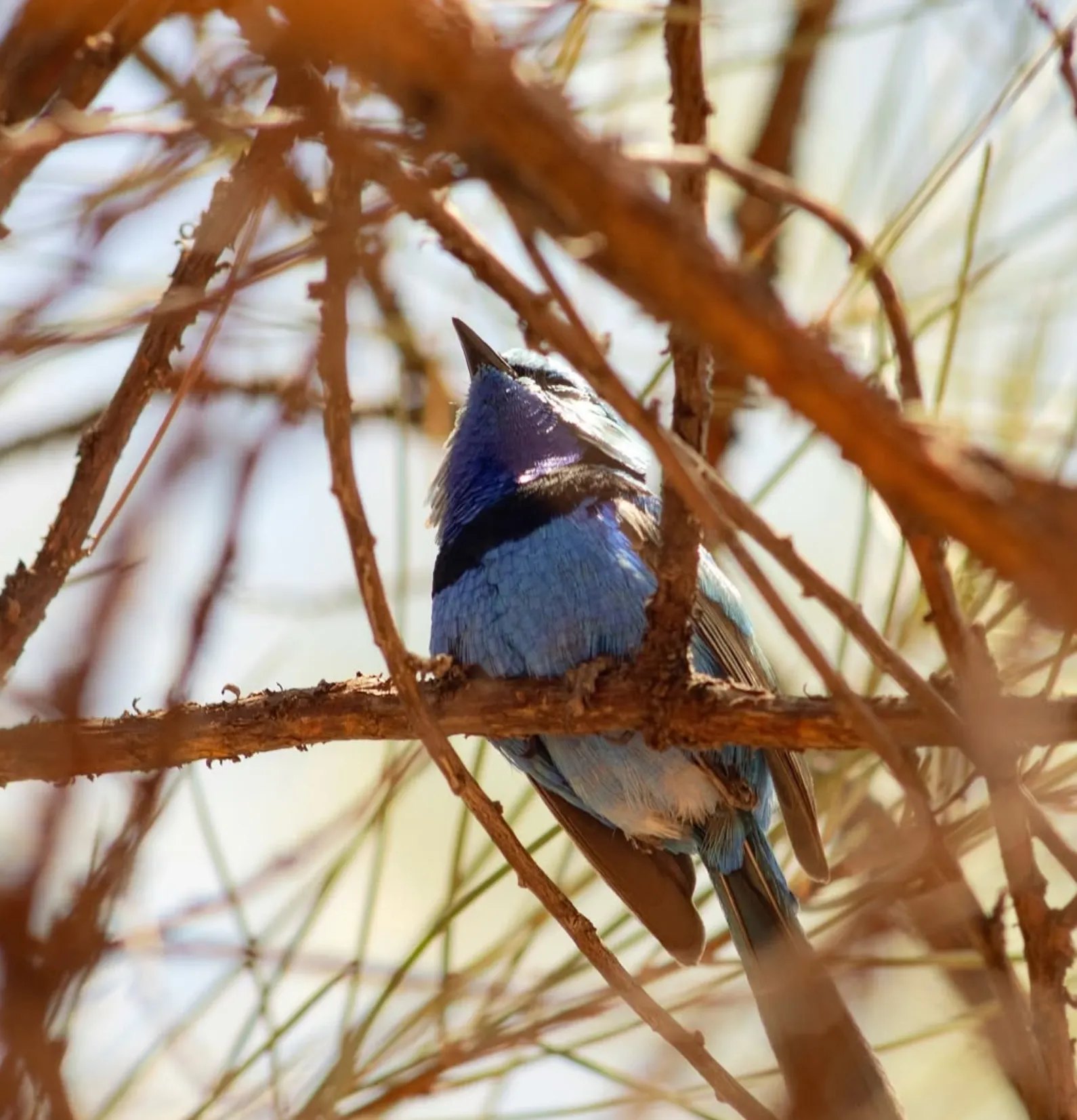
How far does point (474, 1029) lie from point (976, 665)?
1.45 m

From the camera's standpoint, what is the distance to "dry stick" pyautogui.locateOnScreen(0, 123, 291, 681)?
9.23ft

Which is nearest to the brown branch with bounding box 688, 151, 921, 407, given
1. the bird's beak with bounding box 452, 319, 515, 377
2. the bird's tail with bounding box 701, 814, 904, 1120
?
the bird's tail with bounding box 701, 814, 904, 1120

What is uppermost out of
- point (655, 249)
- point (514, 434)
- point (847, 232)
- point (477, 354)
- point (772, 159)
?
point (772, 159)

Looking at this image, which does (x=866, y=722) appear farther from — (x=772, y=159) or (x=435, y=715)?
(x=772, y=159)

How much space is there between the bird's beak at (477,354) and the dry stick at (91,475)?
1.60 m

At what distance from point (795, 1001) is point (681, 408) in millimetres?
1483

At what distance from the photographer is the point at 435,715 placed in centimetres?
286

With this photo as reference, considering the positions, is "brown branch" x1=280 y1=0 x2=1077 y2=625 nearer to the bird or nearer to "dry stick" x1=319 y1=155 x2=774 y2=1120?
"dry stick" x1=319 y1=155 x2=774 y2=1120

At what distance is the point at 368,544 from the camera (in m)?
2.00

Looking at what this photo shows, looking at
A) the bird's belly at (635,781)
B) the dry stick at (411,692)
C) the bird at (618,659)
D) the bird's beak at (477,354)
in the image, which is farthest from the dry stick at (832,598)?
the bird's beak at (477,354)

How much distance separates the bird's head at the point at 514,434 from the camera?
4.07 metres

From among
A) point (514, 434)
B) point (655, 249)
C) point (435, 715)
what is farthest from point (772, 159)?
point (655, 249)

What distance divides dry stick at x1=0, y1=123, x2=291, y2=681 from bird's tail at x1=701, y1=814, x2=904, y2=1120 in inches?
61.7

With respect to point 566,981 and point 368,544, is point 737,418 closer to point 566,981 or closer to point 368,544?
point 566,981
